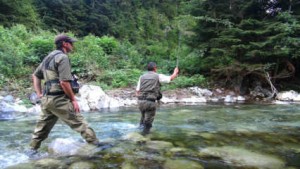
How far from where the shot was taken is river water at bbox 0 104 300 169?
4.42 meters

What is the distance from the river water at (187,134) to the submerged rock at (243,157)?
9 centimetres

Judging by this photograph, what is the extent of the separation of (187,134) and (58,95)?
293cm

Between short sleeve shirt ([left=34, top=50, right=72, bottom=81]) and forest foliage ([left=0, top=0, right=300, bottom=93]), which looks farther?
forest foliage ([left=0, top=0, right=300, bottom=93])

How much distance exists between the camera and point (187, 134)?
6.32m

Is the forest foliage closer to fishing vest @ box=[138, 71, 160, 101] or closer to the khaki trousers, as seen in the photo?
fishing vest @ box=[138, 71, 160, 101]

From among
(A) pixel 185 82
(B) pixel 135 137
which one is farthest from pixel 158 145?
(A) pixel 185 82

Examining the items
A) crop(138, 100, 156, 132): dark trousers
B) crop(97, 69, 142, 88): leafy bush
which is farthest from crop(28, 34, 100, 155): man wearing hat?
crop(97, 69, 142, 88): leafy bush

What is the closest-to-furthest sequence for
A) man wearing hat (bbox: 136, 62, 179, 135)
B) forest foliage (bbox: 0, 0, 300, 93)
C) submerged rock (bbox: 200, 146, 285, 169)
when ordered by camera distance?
submerged rock (bbox: 200, 146, 285, 169) → man wearing hat (bbox: 136, 62, 179, 135) → forest foliage (bbox: 0, 0, 300, 93)

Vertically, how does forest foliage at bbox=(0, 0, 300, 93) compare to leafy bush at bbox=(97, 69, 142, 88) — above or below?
above

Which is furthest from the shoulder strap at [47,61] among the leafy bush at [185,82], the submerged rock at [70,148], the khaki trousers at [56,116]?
the leafy bush at [185,82]

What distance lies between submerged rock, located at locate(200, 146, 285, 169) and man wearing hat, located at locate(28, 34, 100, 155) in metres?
2.07

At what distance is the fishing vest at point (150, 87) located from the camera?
6281 millimetres

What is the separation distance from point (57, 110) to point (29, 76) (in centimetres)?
880

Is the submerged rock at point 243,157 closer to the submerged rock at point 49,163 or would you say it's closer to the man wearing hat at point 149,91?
the man wearing hat at point 149,91
